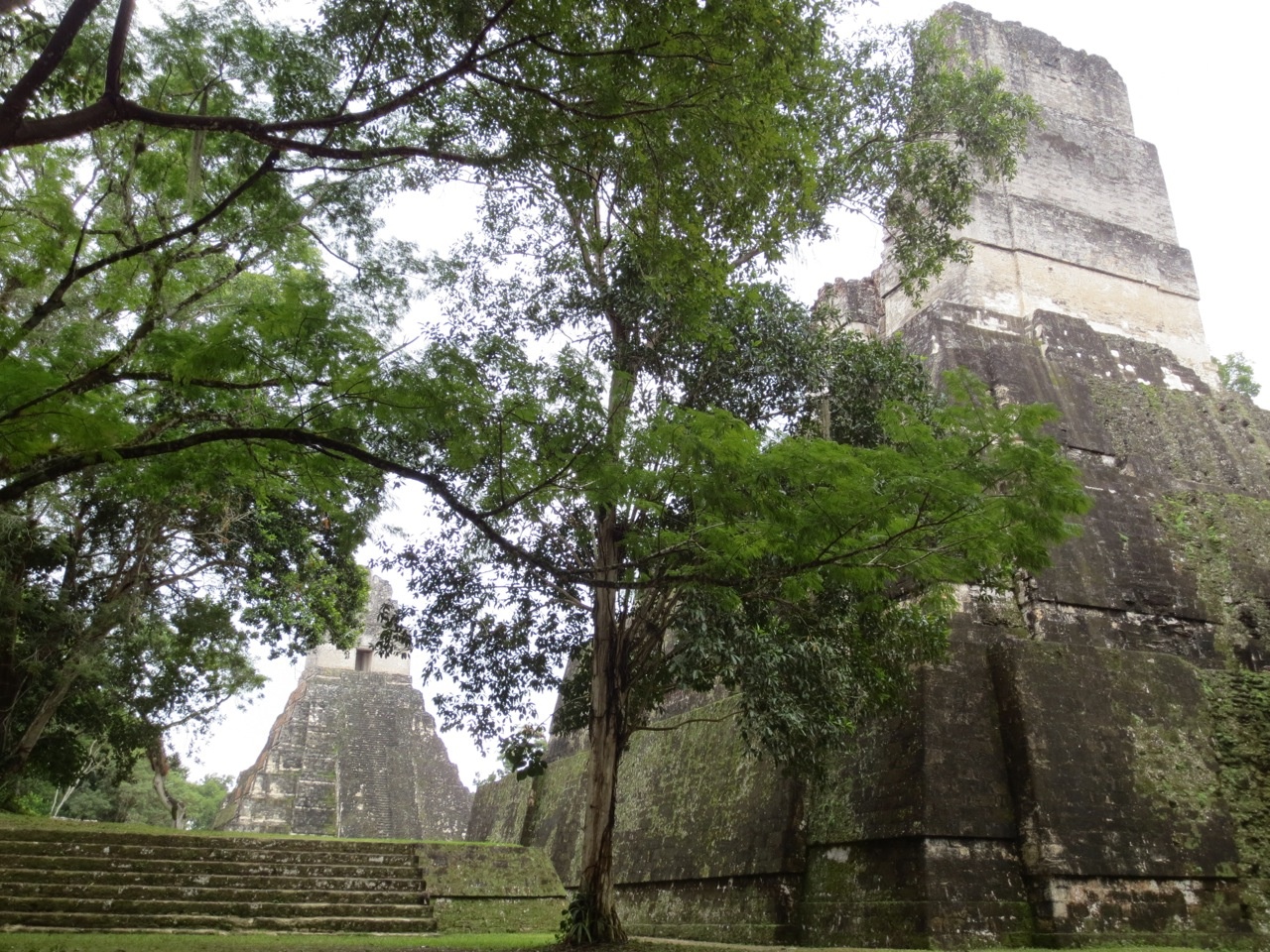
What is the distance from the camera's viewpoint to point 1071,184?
12.9 metres

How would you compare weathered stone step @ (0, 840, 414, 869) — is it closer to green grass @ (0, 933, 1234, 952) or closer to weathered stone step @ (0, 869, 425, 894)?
weathered stone step @ (0, 869, 425, 894)

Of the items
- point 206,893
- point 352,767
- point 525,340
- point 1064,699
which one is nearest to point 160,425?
point 525,340

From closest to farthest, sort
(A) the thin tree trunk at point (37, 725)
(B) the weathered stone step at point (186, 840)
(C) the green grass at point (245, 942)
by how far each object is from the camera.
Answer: (C) the green grass at point (245, 942)
(B) the weathered stone step at point (186, 840)
(A) the thin tree trunk at point (37, 725)

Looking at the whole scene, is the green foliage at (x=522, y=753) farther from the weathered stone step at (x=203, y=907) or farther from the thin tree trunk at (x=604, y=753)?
the weathered stone step at (x=203, y=907)

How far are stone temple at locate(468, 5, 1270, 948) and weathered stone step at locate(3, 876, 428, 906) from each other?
2.99 m

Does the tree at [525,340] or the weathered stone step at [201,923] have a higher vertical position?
the tree at [525,340]

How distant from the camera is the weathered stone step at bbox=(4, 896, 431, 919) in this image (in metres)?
7.64

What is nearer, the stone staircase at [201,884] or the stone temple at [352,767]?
the stone staircase at [201,884]

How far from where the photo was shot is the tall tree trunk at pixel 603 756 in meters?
6.58

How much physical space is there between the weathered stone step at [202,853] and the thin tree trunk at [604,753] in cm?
410

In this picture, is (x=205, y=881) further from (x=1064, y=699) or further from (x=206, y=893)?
(x=1064, y=699)

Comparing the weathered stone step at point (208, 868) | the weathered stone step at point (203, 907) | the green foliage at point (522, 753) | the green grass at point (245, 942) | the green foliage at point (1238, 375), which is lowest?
the green grass at point (245, 942)

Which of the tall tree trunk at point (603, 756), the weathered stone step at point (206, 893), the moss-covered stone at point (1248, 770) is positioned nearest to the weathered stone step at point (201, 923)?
the weathered stone step at point (206, 893)

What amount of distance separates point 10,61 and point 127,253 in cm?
145
